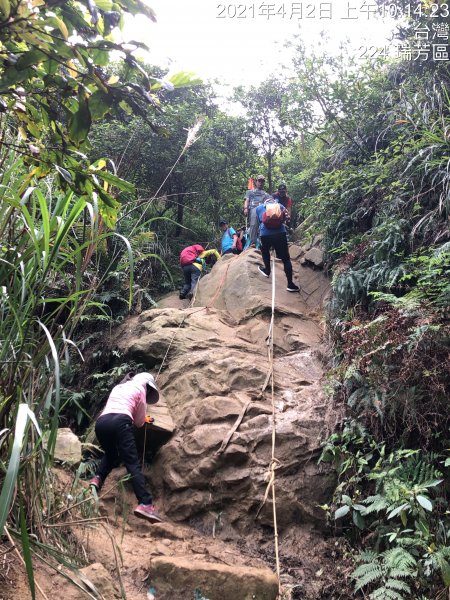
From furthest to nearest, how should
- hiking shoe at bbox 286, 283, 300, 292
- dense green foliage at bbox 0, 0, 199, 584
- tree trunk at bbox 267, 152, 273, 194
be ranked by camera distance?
tree trunk at bbox 267, 152, 273, 194, hiking shoe at bbox 286, 283, 300, 292, dense green foliage at bbox 0, 0, 199, 584

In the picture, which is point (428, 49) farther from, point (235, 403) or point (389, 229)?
point (235, 403)

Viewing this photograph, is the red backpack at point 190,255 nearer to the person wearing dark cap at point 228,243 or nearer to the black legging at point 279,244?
the person wearing dark cap at point 228,243

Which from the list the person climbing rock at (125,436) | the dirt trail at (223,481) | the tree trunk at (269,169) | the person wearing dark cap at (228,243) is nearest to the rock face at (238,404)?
the dirt trail at (223,481)

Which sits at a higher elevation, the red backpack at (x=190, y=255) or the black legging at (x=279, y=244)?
the black legging at (x=279, y=244)

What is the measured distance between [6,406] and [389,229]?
14.9 feet

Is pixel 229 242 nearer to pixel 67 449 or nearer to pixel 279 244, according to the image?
pixel 279 244

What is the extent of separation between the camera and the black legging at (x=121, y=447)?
3.97 m

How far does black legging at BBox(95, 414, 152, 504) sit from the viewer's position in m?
3.97

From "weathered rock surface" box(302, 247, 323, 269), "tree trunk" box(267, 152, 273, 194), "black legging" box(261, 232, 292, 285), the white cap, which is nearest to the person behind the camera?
the white cap

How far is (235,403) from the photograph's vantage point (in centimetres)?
502

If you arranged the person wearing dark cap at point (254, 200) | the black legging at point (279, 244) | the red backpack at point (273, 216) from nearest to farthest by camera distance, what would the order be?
the red backpack at point (273, 216), the black legging at point (279, 244), the person wearing dark cap at point (254, 200)

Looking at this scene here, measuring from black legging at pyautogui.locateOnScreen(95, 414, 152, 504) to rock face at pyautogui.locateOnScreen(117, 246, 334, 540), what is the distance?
0.54 m

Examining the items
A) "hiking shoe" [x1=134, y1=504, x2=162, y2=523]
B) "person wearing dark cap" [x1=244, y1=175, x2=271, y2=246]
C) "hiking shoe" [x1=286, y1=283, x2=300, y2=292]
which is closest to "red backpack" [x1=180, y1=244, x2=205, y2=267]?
"person wearing dark cap" [x1=244, y1=175, x2=271, y2=246]

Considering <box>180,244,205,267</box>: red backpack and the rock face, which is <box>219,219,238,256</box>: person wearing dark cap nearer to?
<box>180,244,205,267</box>: red backpack
